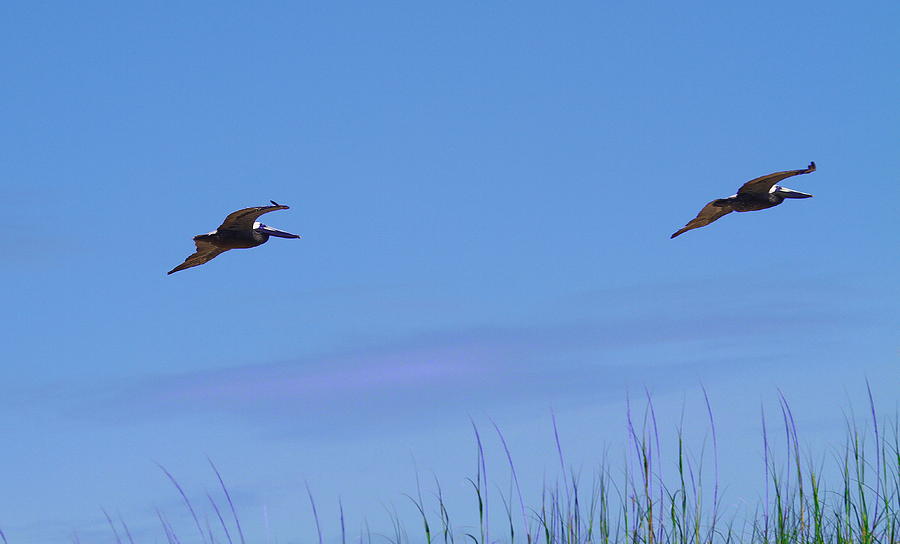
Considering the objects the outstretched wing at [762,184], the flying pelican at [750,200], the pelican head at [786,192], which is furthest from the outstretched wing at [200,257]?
the pelican head at [786,192]

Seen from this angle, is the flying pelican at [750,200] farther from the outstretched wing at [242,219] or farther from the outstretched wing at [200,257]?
the outstretched wing at [200,257]

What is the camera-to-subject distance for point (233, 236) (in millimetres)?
10188

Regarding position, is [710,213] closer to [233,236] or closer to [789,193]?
[789,193]

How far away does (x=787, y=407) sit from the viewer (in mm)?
6480

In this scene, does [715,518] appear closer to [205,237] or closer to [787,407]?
[787,407]

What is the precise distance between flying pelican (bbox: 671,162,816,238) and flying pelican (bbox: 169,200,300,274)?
4587mm

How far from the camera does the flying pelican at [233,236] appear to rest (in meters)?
9.88

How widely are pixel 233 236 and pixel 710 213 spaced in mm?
5362

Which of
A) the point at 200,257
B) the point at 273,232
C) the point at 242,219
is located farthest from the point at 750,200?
the point at 200,257

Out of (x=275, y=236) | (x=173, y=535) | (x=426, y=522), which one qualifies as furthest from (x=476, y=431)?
(x=275, y=236)

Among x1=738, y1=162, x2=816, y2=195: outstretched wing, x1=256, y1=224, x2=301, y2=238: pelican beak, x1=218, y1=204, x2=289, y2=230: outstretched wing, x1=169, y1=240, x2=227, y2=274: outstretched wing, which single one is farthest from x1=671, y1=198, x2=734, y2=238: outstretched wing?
x1=169, y1=240, x2=227, y2=274: outstretched wing

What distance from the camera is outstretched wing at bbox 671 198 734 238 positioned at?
11.3m

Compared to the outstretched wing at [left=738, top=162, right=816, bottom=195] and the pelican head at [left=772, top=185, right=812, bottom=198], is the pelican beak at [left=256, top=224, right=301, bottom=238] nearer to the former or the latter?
the outstretched wing at [left=738, top=162, right=816, bottom=195]

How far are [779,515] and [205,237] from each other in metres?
6.43
